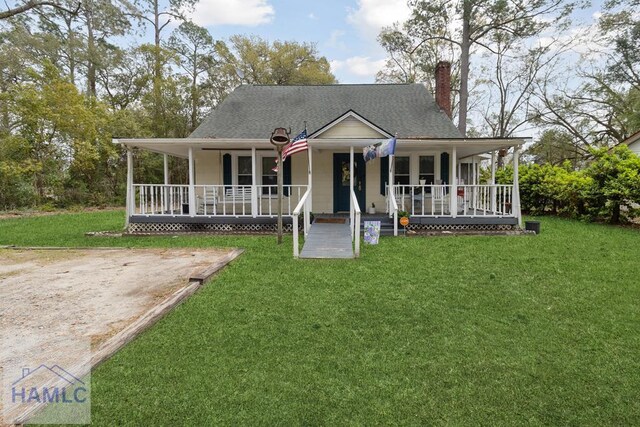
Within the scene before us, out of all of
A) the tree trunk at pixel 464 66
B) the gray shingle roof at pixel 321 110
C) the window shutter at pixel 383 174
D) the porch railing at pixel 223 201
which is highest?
the tree trunk at pixel 464 66

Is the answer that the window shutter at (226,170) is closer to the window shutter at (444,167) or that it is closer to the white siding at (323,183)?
the white siding at (323,183)

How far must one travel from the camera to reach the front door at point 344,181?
11.5 meters

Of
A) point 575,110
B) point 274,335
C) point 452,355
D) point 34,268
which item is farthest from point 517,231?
point 575,110

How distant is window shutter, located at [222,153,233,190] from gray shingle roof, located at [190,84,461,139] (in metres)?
0.91

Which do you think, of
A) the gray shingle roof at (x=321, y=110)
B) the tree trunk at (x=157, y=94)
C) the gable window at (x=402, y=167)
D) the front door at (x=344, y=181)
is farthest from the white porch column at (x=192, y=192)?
the tree trunk at (x=157, y=94)

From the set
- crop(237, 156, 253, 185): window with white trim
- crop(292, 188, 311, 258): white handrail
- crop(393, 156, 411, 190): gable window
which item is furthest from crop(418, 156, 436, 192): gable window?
crop(237, 156, 253, 185): window with white trim

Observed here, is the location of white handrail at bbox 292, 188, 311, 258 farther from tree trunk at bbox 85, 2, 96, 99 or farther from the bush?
tree trunk at bbox 85, 2, 96, 99

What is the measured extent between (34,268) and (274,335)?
17.4ft

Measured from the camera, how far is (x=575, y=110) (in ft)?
82.4

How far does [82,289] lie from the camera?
491cm

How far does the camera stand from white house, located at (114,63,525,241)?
9557mm

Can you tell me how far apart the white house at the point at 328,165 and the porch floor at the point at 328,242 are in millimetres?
754

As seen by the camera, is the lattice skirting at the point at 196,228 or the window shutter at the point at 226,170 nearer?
the lattice skirting at the point at 196,228

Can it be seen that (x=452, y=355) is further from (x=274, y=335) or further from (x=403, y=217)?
(x=403, y=217)
